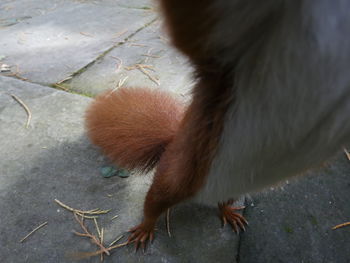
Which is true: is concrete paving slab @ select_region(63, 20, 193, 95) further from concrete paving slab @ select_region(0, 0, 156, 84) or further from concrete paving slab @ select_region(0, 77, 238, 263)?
concrete paving slab @ select_region(0, 77, 238, 263)

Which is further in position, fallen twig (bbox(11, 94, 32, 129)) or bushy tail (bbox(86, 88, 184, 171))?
fallen twig (bbox(11, 94, 32, 129))

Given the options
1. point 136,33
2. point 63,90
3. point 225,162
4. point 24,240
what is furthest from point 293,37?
point 136,33

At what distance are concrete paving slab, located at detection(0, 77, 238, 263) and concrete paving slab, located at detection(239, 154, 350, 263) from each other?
79 millimetres

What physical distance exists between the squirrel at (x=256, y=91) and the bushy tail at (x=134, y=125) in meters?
0.18

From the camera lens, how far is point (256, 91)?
40 cm

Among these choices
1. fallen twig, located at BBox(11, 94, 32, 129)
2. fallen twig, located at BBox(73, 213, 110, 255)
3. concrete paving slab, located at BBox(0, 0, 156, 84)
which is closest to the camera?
fallen twig, located at BBox(73, 213, 110, 255)

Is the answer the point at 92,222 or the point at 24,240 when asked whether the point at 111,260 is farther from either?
the point at 24,240

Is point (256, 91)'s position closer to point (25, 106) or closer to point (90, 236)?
point (90, 236)

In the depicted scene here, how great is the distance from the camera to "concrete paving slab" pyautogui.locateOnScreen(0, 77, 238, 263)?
803 millimetres

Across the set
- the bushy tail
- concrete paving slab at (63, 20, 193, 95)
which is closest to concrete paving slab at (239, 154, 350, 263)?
the bushy tail

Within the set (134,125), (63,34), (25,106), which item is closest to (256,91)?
(134,125)

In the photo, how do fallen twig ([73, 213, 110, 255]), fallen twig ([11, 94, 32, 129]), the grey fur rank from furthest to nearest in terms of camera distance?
fallen twig ([11, 94, 32, 129]) < fallen twig ([73, 213, 110, 255]) < the grey fur

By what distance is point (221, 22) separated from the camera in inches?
13.4

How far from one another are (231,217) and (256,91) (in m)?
0.57
